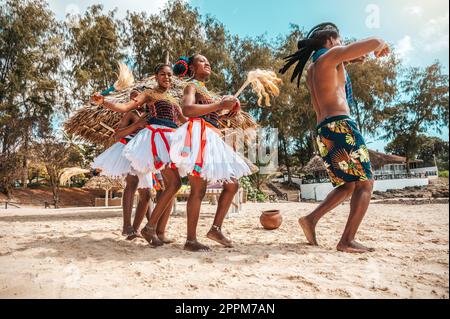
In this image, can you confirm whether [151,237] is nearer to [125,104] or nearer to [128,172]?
[128,172]

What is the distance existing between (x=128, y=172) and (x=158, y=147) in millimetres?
681

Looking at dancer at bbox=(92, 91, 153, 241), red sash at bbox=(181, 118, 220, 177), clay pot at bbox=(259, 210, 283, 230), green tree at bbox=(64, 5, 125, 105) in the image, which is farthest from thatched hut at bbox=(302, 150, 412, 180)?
red sash at bbox=(181, 118, 220, 177)

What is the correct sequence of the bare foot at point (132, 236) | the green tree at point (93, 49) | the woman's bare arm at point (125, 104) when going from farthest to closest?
the green tree at point (93, 49) → the bare foot at point (132, 236) → the woman's bare arm at point (125, 104)

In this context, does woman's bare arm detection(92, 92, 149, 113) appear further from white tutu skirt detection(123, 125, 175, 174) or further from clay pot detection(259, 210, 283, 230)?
clay pot detection(259, 210, 283, 230)

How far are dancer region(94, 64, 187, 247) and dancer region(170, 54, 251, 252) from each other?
0.24 m

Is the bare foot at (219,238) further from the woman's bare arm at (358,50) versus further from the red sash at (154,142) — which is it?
the woman's bare arm at (358,50)


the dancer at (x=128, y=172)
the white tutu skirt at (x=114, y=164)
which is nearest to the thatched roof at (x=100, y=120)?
the dancer at (x=128, y=172)

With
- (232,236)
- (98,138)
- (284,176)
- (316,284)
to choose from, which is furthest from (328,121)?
(284,176)

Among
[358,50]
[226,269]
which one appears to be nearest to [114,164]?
[226,269]

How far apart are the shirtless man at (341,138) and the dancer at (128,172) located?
Result: 75.6 inches

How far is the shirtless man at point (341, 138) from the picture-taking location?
2721 millimetres

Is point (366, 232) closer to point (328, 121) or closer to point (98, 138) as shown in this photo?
point (328, 121)

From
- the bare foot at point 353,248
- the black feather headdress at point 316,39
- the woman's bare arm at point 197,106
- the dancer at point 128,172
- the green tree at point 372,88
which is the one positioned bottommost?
the bare foot at point 353,248

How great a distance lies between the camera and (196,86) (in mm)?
3104
